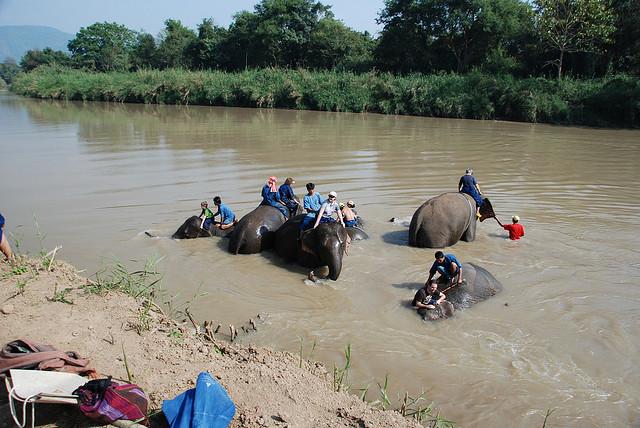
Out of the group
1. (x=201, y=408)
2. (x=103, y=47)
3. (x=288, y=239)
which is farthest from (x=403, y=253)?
(x=103, y=47)

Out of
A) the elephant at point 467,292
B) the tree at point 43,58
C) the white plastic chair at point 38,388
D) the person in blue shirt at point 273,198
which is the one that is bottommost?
the elephant at point 467,292

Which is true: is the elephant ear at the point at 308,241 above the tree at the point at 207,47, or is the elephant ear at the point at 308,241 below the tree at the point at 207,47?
below

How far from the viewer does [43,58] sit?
8969cm

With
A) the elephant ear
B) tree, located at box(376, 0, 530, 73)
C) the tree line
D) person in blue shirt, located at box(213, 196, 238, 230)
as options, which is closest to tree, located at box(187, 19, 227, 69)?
the tree line

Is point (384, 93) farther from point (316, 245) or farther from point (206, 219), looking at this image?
point (316, 245)

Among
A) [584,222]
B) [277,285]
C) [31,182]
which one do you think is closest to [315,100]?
[31,182]

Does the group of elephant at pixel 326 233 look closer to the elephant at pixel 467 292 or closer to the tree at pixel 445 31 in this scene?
the elephant at pixel 467 292

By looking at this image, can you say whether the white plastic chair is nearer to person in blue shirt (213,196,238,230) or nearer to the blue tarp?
the blue tarp

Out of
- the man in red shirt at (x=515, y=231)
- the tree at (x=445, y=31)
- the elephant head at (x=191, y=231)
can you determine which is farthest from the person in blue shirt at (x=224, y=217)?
the tree at (x=445, y=31)

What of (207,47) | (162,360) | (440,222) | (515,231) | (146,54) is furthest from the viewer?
(146,54)

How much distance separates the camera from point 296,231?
1043 centimetres

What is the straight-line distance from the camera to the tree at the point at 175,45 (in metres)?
67.0

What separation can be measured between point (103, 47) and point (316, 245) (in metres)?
85.8

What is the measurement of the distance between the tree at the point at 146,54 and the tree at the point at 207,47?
8168 millimetres
